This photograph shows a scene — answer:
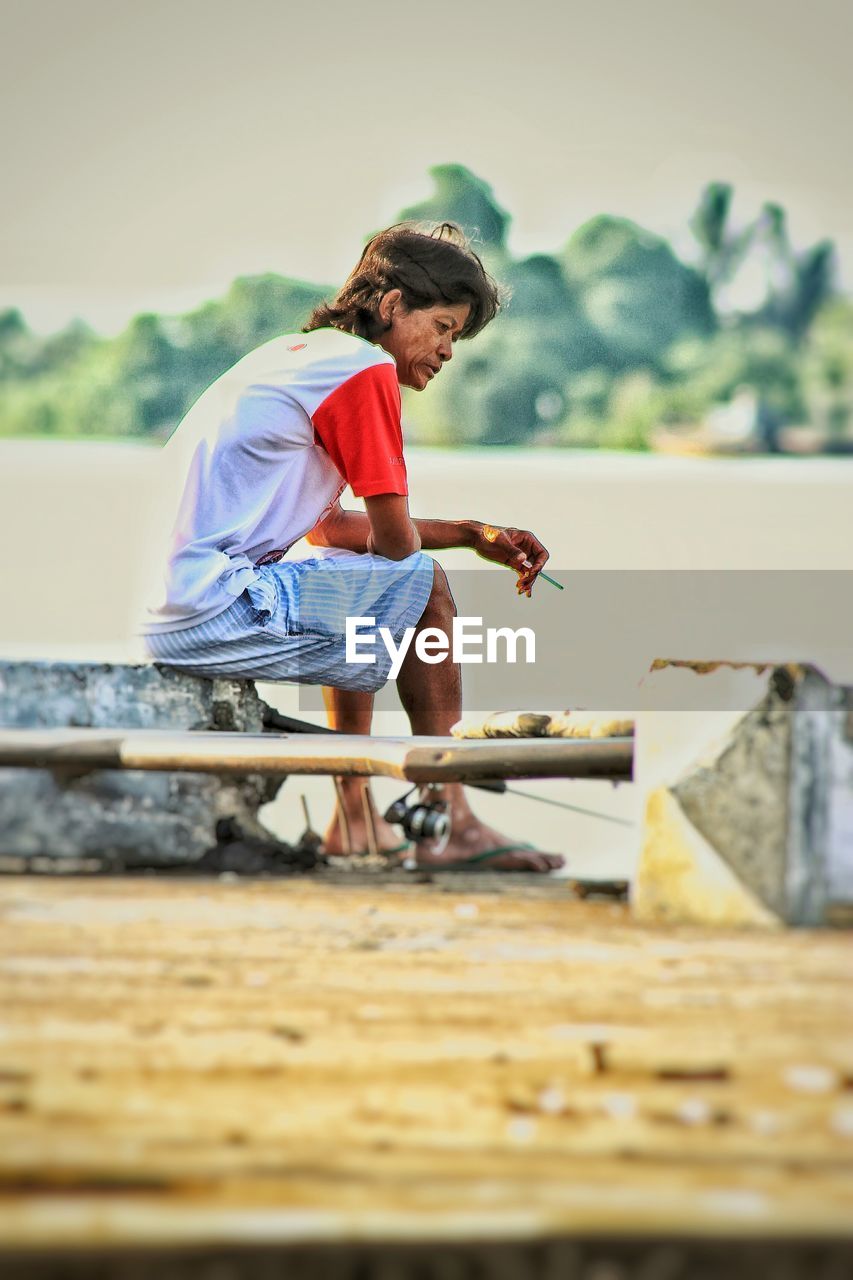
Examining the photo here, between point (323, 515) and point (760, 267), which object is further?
point (760, 267)

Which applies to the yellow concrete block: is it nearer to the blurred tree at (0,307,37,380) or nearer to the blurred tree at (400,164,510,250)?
the blurred tree at (0,307,37,380)

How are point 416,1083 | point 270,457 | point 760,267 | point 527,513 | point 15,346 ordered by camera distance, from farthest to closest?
point 760,267
point 15,346
point 527,513
point 270,457
point 416,1083

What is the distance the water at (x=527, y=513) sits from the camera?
12320 mm

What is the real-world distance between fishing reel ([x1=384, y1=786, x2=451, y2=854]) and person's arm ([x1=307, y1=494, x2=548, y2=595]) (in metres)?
0.40

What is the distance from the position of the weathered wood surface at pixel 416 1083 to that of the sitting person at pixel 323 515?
77cm

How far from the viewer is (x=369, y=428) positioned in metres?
2.42

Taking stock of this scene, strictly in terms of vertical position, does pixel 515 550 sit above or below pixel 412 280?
below

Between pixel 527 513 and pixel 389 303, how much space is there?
11139 mm

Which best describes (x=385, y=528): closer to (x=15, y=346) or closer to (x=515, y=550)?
(x=515, y=550)

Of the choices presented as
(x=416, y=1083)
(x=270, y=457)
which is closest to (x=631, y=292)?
(x=270, y=457)

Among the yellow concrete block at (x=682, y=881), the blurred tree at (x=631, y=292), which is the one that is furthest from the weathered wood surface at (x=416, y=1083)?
the blurred tree at (x=631, y=292)

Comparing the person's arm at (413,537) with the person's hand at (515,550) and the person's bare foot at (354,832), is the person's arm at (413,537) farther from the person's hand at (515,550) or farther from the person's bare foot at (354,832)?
the person's bare foot at (354,832)

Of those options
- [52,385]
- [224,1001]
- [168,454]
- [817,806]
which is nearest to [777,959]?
[817,806]

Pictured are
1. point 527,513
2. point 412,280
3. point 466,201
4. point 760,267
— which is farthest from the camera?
point 760,267
